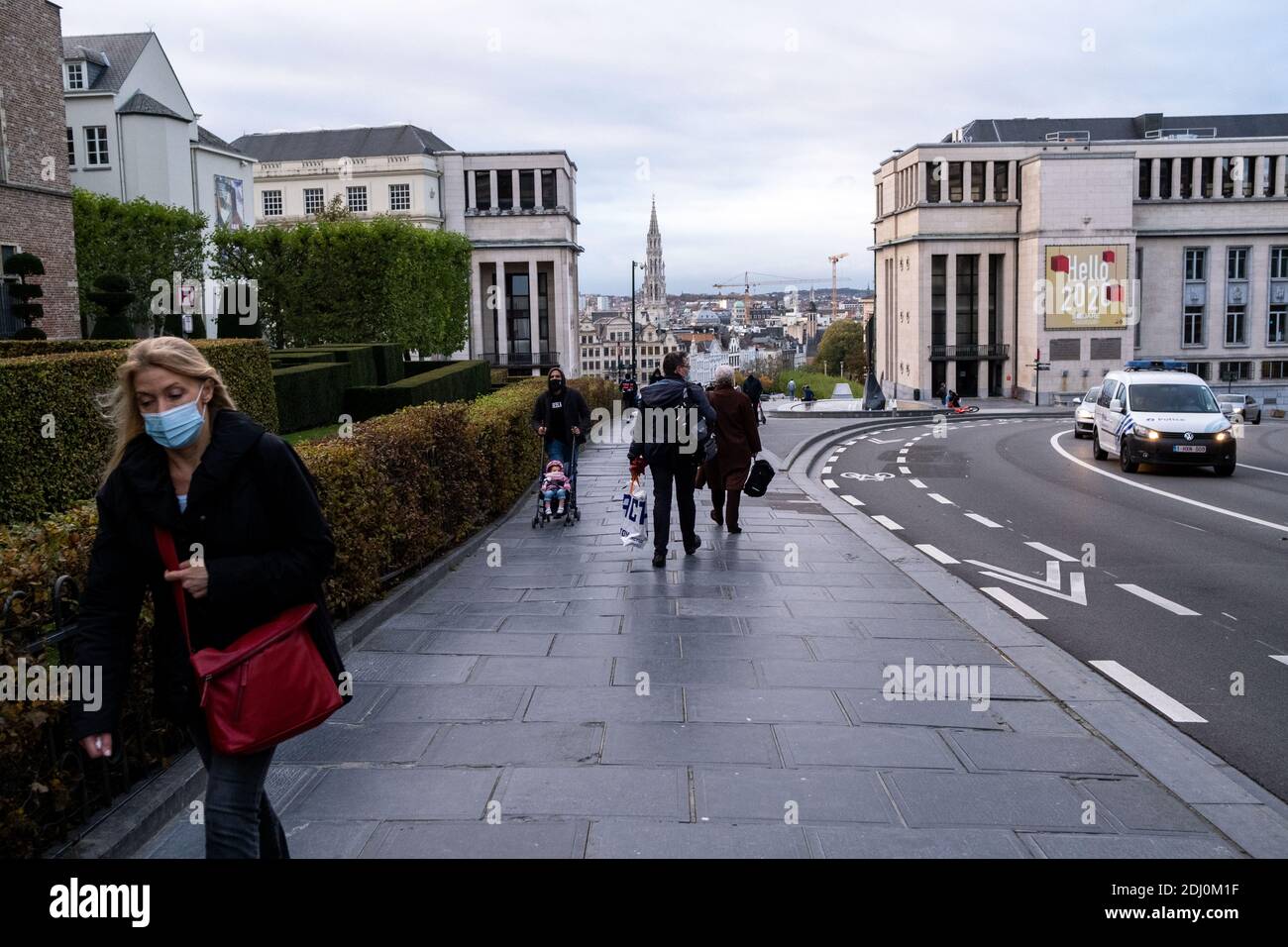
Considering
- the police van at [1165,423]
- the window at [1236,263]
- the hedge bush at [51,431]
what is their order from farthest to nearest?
the window at [1236,263] → the police van at [1165,423] → the hedge bush at [51,431]

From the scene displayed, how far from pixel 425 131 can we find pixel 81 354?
262ft

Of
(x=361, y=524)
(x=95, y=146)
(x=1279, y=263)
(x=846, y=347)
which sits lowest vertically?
(x=361, y=524)

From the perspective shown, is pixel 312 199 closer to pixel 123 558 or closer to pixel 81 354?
pixel 81 354

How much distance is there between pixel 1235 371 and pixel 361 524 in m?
84.2

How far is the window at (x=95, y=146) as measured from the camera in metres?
53.6

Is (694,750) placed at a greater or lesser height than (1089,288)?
lesser

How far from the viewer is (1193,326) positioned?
78812 mm

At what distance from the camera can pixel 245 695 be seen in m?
3.30

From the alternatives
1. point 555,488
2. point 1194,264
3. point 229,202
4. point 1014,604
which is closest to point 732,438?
point 555,488

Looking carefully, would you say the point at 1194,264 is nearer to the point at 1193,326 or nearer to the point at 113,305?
the point at 1193,326

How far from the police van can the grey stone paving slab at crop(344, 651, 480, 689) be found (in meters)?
16.4

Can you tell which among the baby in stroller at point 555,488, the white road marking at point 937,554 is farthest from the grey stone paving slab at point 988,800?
the baby in stroller at point 555,488

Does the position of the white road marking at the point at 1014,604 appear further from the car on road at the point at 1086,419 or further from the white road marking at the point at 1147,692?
the car on road at the point at 1086,419

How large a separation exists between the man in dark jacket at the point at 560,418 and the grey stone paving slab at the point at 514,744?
765cm
